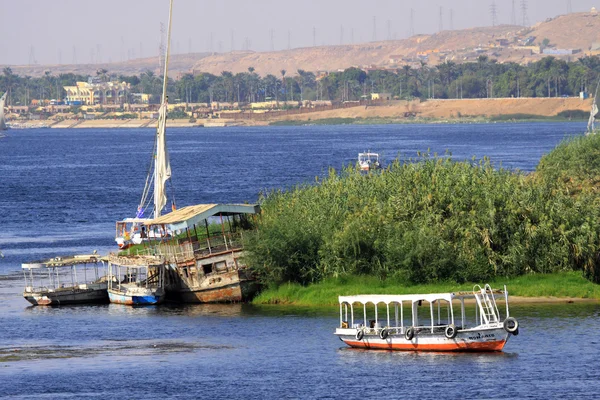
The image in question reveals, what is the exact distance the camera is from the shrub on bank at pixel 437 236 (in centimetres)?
6675

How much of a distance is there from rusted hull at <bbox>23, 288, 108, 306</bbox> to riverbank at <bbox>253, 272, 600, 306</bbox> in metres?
10.5

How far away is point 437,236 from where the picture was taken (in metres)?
67.1

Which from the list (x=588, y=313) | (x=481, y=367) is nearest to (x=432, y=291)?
(x=588, y=313)

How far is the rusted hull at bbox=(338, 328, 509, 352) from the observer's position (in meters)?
53.3

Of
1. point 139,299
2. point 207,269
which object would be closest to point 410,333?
point 207,269

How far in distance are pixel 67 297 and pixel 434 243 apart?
2184cm

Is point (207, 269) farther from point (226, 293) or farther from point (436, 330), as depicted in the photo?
point (436, 330)

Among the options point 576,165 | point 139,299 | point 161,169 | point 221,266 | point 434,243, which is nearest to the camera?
point 434,243

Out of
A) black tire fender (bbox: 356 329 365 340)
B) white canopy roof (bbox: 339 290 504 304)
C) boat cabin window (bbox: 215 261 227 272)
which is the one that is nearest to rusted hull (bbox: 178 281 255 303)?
boat cabin window (bbox: 215 261 227 272)

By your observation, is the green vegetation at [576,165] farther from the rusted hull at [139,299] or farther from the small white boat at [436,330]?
the small white boat at [436,330]

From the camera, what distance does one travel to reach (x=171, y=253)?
7156cm

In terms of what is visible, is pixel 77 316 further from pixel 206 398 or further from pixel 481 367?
pixel 481 367

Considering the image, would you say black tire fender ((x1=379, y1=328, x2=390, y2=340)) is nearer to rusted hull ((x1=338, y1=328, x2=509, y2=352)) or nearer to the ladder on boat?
rusted hull ((x1=338, y1=328, x2=509, y2=352))

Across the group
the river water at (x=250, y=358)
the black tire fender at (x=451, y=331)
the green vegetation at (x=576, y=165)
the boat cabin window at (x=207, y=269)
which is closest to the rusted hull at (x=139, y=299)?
the river water at (x=250, y=358)
